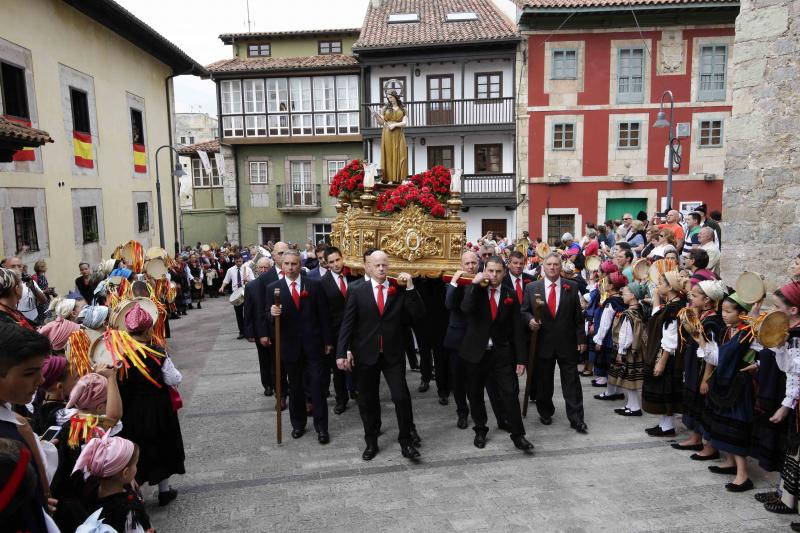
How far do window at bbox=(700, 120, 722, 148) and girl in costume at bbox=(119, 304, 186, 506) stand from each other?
76.0 feet

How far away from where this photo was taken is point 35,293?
8.48m

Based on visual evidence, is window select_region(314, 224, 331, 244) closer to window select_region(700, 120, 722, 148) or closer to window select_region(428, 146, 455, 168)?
window select_region(428, 146, 455, 168)

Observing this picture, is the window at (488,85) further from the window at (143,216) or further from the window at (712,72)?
the window at (143,216)

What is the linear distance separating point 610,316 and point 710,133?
60.9 feet

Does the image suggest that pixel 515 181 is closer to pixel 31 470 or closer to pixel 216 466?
pixel 216 466

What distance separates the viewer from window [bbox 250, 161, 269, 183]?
28188mm

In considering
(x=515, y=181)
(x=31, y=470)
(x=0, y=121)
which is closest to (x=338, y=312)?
(x=31, y=470)

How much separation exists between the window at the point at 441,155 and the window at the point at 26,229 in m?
15.0

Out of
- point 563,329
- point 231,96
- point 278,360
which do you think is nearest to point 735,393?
point 563,329

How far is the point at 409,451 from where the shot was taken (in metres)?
5.66

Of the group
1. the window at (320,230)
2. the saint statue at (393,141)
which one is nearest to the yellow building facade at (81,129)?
the window at (320,230)

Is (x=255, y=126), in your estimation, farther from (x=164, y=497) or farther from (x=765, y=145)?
(x=164, y=497)

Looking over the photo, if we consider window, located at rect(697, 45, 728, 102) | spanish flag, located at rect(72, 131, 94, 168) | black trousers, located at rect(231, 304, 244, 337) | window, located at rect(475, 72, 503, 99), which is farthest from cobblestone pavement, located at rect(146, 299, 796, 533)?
window, located at rect(697, 45, 728, 102)

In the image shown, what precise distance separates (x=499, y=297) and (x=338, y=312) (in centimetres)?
246
